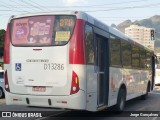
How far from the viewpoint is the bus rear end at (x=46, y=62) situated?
930 cm

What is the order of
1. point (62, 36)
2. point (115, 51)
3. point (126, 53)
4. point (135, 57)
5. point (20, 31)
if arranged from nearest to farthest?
1. point (62, 36)
2. point (20, 31)
3. point (115, 51)
4. point (126, 53)
5. point (135, 57)

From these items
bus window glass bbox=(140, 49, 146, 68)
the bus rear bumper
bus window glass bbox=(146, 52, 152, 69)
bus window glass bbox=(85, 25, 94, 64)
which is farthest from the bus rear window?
bus window glass bbox=(146, 52, 152, 69)

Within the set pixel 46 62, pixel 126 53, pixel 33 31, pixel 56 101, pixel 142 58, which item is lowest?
pixel 56 101

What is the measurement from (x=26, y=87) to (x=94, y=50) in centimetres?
217

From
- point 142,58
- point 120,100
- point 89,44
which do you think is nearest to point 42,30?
point 89,44

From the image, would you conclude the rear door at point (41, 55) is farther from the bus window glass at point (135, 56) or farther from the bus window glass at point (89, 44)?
the bus window glass at point (135, 56)

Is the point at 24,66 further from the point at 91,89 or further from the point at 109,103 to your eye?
the point at 109,103

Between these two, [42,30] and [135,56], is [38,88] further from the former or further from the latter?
[135,56]

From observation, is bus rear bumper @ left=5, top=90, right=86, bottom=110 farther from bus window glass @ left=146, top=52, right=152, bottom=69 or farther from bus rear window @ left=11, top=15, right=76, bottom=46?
bus window glass @ left=146, top=52, right=152, bottom=69

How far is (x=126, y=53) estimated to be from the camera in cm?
1394

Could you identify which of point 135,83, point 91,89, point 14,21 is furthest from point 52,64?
point 135,83

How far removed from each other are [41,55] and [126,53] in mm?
5092

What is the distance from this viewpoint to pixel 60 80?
30.9 ft

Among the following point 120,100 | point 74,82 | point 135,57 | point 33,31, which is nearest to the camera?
point 74,82
